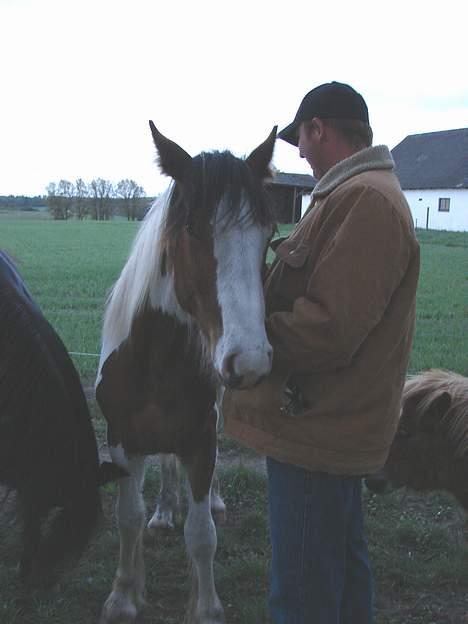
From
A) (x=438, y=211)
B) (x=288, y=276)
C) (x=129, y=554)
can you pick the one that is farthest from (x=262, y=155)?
(x=438, y=211)

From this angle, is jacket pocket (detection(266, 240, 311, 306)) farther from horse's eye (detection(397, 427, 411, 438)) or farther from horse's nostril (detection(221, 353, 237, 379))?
horse's eye (detection(397, 427, 411, 438))

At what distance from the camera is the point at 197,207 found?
2270 millimetres

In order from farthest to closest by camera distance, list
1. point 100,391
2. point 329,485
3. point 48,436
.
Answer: point 100,391 → point 48,436 → point 329,485

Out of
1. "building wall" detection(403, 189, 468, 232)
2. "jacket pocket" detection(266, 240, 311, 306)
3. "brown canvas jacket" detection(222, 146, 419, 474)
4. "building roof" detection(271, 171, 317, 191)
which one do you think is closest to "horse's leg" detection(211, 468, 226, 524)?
"building roof" detection(271, 171, 317, 191)

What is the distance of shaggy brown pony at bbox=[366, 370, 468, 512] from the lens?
142 inches

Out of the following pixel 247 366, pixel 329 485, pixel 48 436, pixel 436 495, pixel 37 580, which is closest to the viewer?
pixel 247 366

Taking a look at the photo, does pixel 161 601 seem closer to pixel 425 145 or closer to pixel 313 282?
pixel 313 282

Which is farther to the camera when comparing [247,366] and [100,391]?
[100,391]

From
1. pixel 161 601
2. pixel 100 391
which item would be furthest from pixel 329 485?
pixel 161 601

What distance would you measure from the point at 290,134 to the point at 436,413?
2011 mm

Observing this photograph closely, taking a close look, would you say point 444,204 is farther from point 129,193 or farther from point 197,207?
point 197,207

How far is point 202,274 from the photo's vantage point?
2.24 meters

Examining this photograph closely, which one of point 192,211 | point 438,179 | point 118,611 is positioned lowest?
point 118,611

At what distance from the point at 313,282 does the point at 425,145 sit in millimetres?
50854
